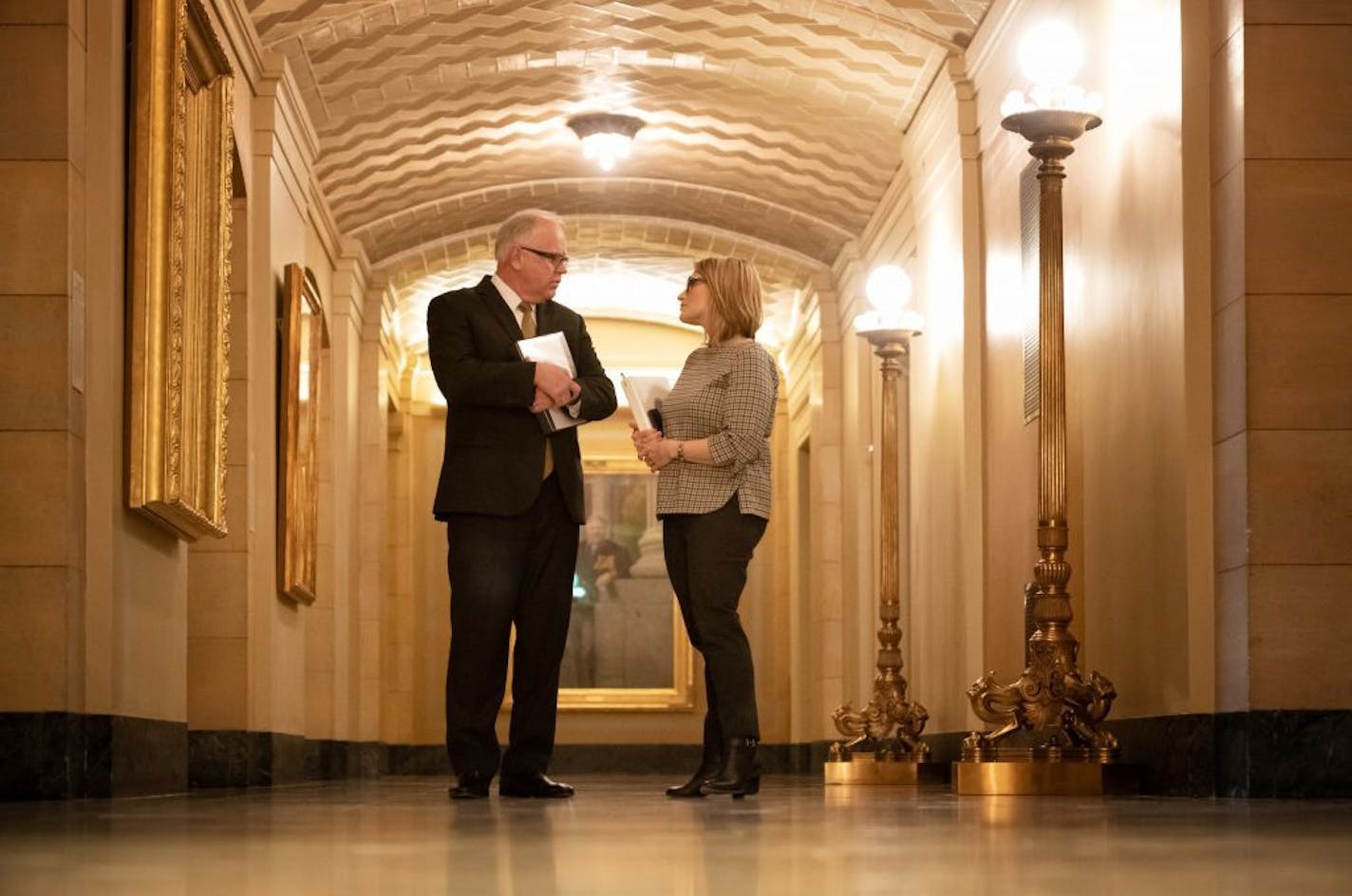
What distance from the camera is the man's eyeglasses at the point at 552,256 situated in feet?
17.6

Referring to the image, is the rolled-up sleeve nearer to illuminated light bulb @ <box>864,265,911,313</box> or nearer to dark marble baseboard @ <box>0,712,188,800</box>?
dark marble baseboard @ <box>0,712,188,800</box>

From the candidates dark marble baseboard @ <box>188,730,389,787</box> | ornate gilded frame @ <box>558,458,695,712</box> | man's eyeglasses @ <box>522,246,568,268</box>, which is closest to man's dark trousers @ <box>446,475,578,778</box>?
man's eyeglasses @ <box>522,246,568,268</box>

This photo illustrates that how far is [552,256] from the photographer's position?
17.7ft

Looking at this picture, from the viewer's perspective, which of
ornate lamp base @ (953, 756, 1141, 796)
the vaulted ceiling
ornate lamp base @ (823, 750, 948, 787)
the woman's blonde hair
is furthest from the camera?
the vaulted ceiling

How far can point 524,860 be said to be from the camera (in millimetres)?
2730

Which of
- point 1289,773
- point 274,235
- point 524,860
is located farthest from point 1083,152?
point 524,860

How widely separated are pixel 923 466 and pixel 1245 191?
5.36 m

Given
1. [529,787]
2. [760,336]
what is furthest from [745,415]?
[760,336]

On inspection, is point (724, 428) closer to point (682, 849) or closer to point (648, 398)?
point (648, 398)

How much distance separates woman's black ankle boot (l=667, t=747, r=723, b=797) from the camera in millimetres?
5297

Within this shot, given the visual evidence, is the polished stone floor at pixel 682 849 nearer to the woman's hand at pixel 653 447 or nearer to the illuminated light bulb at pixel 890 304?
the woman's hand at pixel 653 447

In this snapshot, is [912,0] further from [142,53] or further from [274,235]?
[142,53]

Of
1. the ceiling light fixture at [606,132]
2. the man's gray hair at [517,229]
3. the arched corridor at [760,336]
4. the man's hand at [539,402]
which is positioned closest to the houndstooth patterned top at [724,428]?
the man's hand at [539,402]

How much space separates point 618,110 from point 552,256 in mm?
6081
